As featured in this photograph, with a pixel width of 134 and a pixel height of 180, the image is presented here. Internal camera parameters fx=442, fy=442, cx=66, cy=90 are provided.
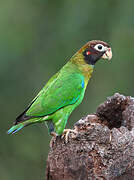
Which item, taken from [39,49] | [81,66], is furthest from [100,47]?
[39,49]

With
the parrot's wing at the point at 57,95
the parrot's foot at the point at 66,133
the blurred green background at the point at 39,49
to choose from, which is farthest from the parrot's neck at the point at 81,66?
the blurred green background at the point at 39,49

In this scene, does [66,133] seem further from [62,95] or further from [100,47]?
[100,47]

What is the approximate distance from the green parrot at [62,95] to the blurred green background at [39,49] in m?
3.12

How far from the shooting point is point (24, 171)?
9484 mm

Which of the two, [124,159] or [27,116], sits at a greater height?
[27,116]

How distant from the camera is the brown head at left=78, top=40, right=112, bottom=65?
19.3 ft

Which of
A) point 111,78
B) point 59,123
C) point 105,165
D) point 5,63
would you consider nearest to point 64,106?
point 59,123

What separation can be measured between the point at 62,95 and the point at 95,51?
2.66 ft

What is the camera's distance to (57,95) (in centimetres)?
554

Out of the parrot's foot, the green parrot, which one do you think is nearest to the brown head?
the green parrot

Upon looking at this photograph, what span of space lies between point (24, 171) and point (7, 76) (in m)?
2.12

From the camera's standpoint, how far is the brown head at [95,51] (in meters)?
5.87

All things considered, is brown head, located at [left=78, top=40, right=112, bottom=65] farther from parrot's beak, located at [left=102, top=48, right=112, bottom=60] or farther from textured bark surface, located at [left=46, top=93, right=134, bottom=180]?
textured bark surface, located at [left=46, top=93, right=134, bottom=180]

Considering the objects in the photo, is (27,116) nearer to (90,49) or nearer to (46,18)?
(90,49)
